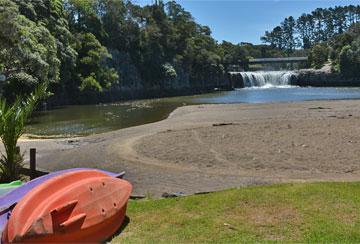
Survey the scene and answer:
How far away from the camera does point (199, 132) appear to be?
69.2ft

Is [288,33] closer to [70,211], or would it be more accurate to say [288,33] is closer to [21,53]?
[21,53]

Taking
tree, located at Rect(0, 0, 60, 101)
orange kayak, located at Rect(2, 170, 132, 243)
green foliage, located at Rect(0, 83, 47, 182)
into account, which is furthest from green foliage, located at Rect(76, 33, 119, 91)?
orange kayak, located at Rect(2, 170, 132, 243)

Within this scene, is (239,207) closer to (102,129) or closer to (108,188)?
(108,188)

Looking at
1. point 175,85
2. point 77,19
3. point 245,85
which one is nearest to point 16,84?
point 77,19

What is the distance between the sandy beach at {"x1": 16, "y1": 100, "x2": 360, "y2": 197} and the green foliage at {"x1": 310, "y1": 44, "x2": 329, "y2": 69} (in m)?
91.6

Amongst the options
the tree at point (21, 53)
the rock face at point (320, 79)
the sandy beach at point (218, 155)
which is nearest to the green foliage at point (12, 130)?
the sandy beach at point (218, 155)

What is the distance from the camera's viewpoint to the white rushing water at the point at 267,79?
308ft

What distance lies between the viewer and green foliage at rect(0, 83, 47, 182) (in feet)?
32.8

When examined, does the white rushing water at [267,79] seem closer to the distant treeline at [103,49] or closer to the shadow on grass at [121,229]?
the distant treeline at [103,49]

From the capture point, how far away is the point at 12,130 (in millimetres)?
10070

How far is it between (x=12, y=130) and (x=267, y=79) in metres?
87.2

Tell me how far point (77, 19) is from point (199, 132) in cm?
5101

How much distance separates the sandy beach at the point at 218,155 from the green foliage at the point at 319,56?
91644 mm

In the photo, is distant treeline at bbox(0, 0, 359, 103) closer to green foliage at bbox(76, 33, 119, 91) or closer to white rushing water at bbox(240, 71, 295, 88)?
green foliage at bbox(76, 33, 119, 91)
